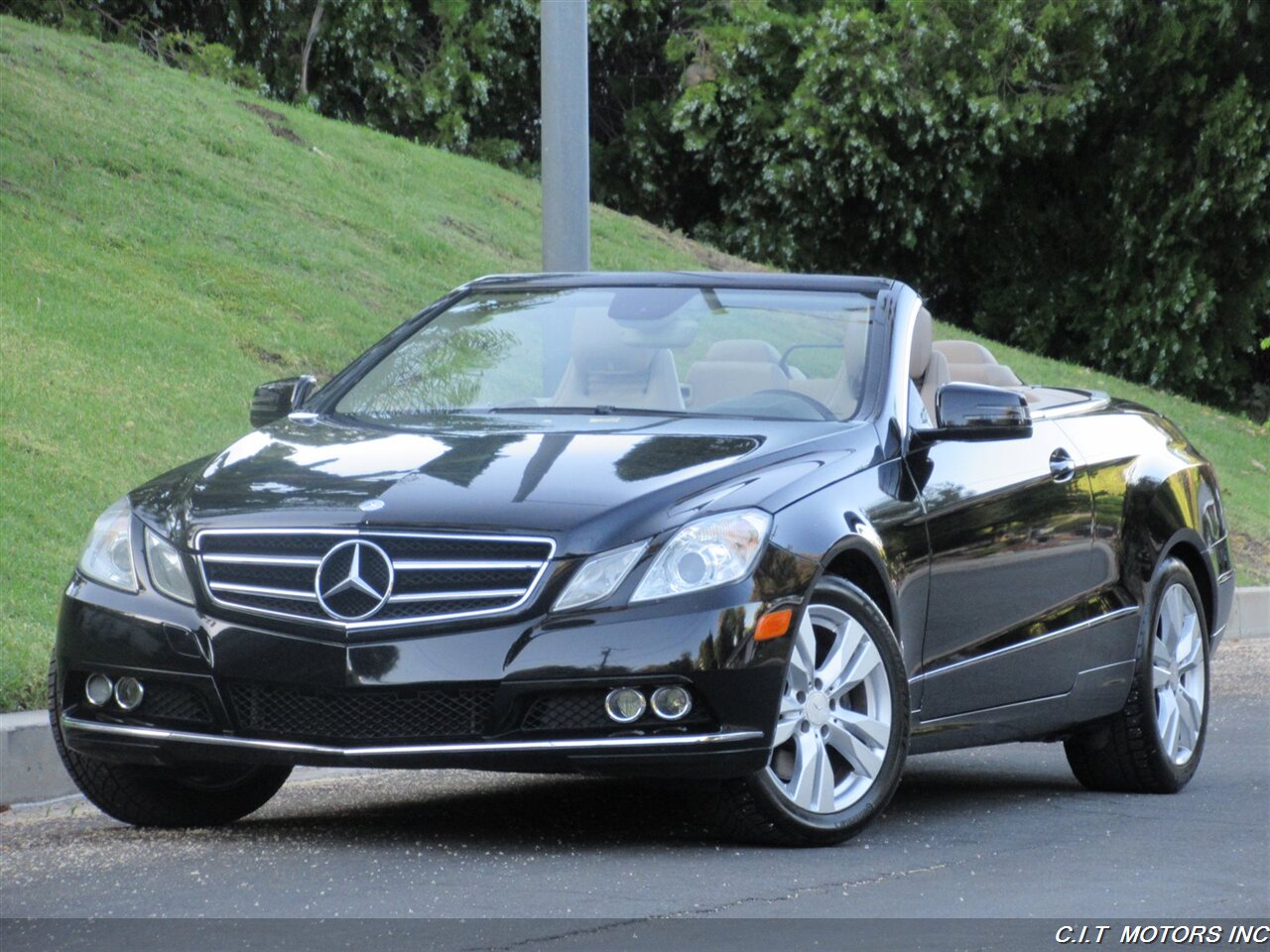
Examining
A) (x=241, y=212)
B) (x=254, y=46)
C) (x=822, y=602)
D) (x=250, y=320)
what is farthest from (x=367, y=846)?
(x=254, y=46)

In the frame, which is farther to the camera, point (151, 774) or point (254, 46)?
point (254, 46)

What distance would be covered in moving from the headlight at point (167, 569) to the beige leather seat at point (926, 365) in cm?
245

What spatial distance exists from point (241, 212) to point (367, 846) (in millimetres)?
12836

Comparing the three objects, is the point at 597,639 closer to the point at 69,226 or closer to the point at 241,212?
the point at 69,226

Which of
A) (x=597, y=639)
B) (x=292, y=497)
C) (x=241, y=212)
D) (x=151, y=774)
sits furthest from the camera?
(x=241, y=212)

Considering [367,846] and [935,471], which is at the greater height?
[935,471]

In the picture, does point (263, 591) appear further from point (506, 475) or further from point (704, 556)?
point (704, 556)

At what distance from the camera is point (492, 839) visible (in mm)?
Answer: 5914

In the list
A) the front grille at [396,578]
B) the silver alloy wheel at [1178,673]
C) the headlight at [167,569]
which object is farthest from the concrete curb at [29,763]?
the silver alloy wheel at [1178,673]

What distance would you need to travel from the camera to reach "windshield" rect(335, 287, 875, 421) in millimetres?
6629

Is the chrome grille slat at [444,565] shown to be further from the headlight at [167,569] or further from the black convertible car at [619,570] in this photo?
the headlight at [167,569]

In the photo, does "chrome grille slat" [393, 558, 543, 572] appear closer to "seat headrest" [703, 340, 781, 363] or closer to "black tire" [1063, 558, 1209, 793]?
"seat headrest" [703, 340, 781, 363]

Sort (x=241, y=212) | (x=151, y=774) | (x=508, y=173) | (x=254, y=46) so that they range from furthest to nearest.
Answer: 1. (x=254, y=46)
2. (x=508, y=173)
3. (x=241, y=212)
4. (x=151, y=774)

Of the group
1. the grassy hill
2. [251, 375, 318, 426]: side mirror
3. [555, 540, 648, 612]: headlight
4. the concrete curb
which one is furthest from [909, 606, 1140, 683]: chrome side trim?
the grassy hill
